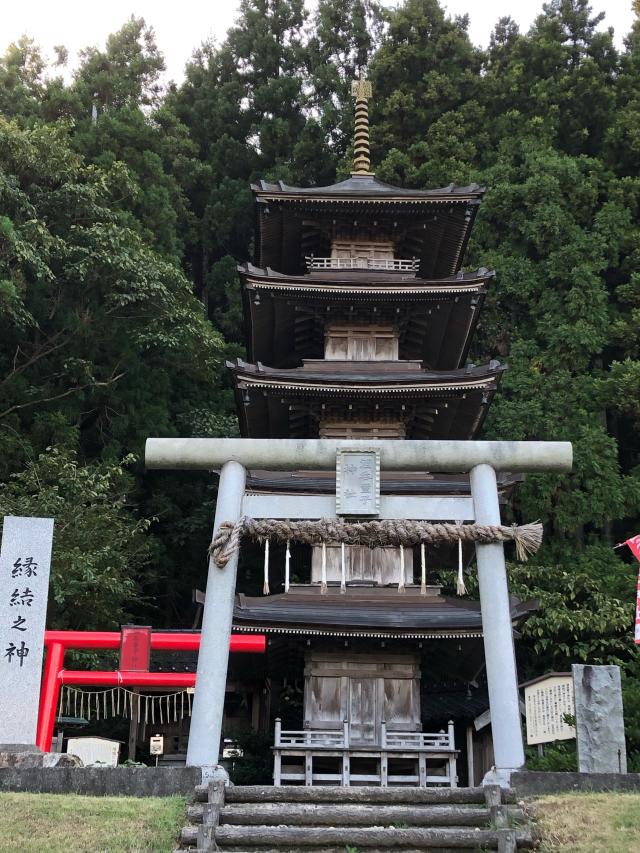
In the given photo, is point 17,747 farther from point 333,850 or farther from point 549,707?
point 549,707

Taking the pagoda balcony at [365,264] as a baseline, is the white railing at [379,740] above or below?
below

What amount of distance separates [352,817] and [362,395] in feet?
33.1

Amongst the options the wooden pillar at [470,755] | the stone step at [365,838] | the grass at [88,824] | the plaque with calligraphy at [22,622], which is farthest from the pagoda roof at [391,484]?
the stone step at [365,838]

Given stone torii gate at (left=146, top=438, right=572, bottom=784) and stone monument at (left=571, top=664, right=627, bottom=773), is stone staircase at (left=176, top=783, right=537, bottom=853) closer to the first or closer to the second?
stone monument at (left=571, top=664, right=627, bottom=773)

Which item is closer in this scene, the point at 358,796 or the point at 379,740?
the point at 358,796

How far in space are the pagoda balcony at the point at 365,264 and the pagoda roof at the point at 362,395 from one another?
2.37 metres

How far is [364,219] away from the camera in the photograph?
67.6 ft

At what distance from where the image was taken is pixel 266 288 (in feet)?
61.2

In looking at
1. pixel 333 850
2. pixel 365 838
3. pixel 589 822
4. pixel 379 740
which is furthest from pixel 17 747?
pixel 379 740

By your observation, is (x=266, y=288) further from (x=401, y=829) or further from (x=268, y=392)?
(x=401, y=829)

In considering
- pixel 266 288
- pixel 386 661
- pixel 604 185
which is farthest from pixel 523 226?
pixel 386 661

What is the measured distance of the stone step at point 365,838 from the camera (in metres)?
7.91

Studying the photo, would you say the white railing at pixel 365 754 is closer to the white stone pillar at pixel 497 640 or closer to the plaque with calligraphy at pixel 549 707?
the plaque with calligraphy at pixel 549 707

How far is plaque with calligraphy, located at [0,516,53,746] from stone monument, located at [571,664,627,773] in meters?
5.35
